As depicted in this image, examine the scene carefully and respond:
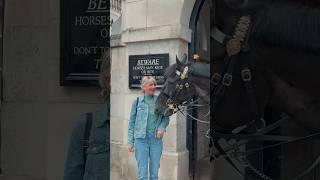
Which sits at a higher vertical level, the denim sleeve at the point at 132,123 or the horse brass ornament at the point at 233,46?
the horse brass ornament at the point at 233,46

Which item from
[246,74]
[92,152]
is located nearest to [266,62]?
[246,74]

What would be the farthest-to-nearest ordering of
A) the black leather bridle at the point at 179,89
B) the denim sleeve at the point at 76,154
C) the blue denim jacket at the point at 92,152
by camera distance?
1. the denim sleeve at the point at 76,154
2. the blue denim jacket at the point at 92,152
3. the black leather bridle at the point at 179,89

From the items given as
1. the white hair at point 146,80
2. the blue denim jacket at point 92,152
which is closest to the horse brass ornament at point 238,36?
the white hair at point 146,80

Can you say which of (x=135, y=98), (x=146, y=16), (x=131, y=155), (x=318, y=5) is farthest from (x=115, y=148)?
(x=318, y=5)

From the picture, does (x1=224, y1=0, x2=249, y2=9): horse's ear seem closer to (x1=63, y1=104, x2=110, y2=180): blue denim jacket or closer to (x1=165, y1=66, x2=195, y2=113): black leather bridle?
(x1=165, y1=66, x2=195, y2=113): black leather bridle

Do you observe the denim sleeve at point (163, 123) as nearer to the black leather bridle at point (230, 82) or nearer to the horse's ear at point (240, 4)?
the black leather bridle at point (230, 82)

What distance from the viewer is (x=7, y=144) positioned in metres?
2.03

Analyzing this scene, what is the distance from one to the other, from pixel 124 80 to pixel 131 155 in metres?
0.21

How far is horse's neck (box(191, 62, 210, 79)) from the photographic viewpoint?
1.30 meters

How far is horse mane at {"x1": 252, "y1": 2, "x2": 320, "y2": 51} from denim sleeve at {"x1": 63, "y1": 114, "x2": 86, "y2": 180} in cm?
71

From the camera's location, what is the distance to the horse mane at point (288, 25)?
1.32 meters

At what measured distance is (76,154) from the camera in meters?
1.74

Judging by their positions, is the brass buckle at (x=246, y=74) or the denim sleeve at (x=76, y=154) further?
the denim sleeve at (x=76, y=154)

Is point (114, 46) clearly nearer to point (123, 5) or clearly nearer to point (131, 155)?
point (123, 5)
